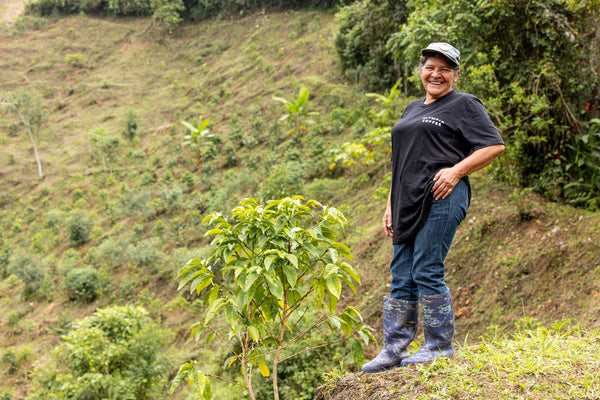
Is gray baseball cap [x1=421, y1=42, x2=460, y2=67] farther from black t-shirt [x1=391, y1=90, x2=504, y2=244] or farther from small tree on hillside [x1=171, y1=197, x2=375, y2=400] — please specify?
small tree on hillside [x1=171, y1=197, x2=375, y2=400]

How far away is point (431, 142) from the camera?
217 cm

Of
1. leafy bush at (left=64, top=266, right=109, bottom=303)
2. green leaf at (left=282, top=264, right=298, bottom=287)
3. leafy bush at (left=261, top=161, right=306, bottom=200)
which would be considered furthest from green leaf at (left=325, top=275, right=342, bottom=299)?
leafy bush at (left=64, top=266, right=109, bottom=303)

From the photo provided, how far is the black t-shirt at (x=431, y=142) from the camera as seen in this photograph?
2.11m

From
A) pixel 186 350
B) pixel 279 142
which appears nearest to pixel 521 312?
pixel 186 350

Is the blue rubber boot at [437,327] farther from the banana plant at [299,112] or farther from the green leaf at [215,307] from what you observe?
the banana plant at [299,112]

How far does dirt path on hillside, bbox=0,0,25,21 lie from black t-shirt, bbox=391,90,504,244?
4409 cm

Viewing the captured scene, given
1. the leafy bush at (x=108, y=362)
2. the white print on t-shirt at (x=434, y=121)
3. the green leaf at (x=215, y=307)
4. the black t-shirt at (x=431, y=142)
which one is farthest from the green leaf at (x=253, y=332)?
the leafy bush at (x=108, y=362)

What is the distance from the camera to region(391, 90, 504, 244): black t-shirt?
83.0 inches

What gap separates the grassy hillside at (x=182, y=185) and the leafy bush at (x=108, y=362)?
0.78 m

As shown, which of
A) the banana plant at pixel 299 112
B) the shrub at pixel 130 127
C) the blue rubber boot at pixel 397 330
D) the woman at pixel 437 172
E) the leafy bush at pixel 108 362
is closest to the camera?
the woman at pixel 437 172

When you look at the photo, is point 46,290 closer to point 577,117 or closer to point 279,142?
point 279,142

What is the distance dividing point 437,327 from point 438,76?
1315 millimetres

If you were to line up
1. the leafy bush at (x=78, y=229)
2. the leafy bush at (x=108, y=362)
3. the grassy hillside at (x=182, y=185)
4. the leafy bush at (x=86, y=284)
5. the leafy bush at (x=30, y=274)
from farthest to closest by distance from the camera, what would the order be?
the leafy bush at (x=78, y=229) < the leafy bush at (x=30, y=274) < the leafy bush at (x=86, y=284) < the leafy bush at (x=108, y=362) < the grassy hillside at (x=182, y=185)


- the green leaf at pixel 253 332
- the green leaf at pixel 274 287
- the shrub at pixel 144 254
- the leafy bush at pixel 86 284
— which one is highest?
the green leaf at pixel 274 287
